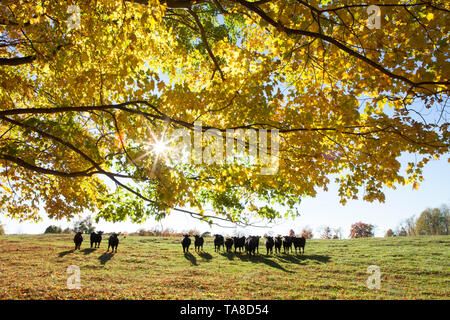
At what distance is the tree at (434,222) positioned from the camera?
89.2 m

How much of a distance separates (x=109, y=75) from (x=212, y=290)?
935cm

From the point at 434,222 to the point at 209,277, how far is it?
4407 inches

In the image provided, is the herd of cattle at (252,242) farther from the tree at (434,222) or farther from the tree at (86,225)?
the tree at (434,222)

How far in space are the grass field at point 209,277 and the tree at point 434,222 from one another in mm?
91281

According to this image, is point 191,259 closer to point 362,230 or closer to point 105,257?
point 105,257

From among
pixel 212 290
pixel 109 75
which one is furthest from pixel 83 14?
→ pixel 212 290

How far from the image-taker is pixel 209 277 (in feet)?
44.1

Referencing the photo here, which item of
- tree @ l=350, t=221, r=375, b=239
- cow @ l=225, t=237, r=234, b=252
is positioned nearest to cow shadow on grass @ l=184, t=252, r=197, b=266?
cow @ l=225, t=237, r=234, b=252

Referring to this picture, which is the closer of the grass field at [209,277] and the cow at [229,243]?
the grass field at [209,277]

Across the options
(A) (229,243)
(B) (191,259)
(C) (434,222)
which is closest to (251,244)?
(A) (229,243)

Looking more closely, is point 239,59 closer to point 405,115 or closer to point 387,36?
point 387,36

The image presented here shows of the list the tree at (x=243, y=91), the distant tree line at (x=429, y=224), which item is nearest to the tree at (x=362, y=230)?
the distant tree line at (x=429, y=224)

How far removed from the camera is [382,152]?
19.6 feet

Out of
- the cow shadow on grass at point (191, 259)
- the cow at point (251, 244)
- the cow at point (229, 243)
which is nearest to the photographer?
the cow shadow on grass at point (191, 259)
